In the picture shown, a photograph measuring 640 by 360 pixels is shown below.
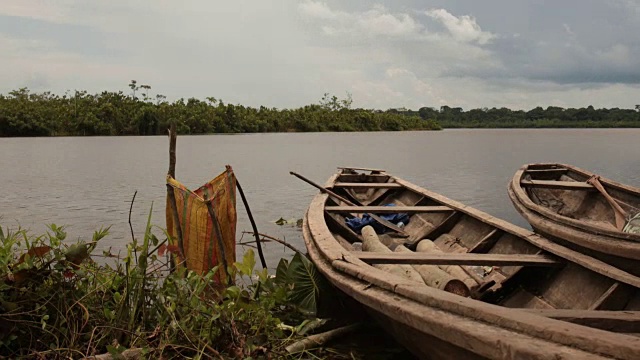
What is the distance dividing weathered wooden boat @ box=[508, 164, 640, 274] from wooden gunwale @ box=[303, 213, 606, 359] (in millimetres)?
2294

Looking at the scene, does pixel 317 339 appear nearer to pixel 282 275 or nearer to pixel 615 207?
pixel 282 275

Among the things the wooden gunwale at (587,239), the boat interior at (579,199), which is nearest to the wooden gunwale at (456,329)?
the wooden gunwale at (587,239)

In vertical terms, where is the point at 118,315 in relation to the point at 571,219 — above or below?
below

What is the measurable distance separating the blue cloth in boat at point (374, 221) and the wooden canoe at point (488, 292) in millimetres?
163

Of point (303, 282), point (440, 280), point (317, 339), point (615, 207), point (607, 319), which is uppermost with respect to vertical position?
point (615, 207)

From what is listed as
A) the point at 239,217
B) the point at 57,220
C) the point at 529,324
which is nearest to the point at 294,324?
the point at 529,324

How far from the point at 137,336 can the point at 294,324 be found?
134 centimetres

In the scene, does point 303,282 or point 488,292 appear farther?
point 303,282

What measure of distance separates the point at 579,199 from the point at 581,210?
270mm

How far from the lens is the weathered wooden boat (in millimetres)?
4500

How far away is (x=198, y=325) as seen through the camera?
3531 millimetres

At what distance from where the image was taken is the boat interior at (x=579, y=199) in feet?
22.7

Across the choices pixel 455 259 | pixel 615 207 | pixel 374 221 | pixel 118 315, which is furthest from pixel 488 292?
pixel 615 207

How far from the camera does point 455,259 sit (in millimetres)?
3982
